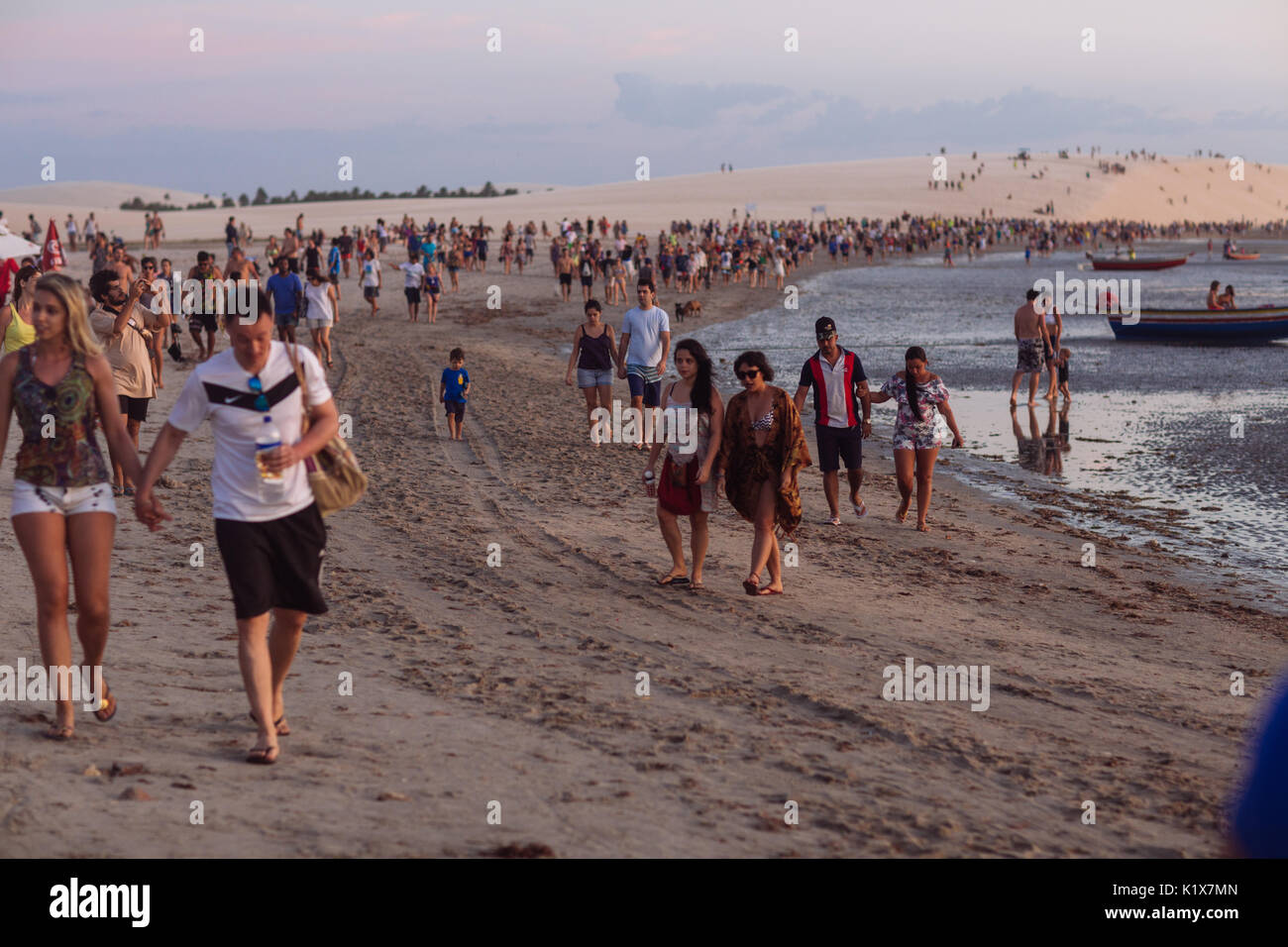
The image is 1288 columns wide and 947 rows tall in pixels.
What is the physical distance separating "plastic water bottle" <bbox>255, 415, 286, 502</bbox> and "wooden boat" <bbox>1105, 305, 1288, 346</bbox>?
86.3 ft

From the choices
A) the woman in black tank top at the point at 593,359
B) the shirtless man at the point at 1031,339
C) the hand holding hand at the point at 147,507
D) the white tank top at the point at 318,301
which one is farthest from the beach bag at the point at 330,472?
the white tank top at the point at 318,301

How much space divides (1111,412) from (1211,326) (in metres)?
10.9

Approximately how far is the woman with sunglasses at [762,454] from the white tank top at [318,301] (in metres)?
12.7

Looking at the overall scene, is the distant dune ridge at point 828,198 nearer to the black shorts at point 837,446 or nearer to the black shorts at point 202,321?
the black shorts at point 202,321

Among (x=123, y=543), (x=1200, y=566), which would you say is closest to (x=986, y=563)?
(x=1200, y=566)

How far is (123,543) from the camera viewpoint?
365 inches

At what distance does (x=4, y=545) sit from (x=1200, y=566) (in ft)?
28.8

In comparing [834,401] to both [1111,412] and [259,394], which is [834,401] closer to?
[259,394]

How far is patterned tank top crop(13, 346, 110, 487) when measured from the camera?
201 inches

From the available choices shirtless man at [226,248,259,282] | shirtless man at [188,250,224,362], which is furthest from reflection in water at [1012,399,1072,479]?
shirtless man at [188,250,224,362]

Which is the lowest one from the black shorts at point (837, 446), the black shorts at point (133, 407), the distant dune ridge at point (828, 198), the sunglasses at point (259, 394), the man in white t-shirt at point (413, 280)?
the black shorts at point (837, 446)

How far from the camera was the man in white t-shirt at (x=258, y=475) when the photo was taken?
16.3 ft

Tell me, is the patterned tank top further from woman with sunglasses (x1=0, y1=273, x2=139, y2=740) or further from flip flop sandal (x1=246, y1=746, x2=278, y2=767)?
flip flop sandal (x1=246, y1=746, x2=278, y2=767)
